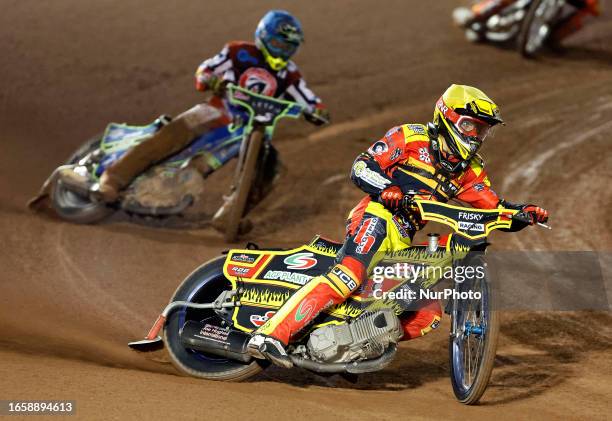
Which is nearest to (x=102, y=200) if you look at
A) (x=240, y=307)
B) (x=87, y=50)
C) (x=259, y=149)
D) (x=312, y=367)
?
(x=259, y=149)

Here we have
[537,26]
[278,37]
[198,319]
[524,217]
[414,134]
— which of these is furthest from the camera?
[537,26]

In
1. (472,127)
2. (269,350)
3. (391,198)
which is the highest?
(472,127)

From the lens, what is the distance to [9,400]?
616 cm

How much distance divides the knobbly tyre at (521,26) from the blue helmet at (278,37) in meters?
6.95

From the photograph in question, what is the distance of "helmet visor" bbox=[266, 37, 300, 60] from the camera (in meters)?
11.6

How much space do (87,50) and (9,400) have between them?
1206 centimetres

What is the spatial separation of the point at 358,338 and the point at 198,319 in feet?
4.53

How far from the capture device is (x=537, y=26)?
1800 cm

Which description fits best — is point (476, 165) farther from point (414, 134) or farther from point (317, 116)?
point (317, 116)

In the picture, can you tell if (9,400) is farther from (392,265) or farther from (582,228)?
(582,228)

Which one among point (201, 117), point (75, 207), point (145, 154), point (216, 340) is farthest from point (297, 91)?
point (216, 340)

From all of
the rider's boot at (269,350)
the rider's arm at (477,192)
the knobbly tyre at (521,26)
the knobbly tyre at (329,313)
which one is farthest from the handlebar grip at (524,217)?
the knobbly tyre at (521,26)

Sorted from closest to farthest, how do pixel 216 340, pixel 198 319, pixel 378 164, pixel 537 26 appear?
pixel 378 164 → pixel 216 340 → pixel 198 319 → pixel 537 26

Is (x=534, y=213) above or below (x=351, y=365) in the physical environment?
above
